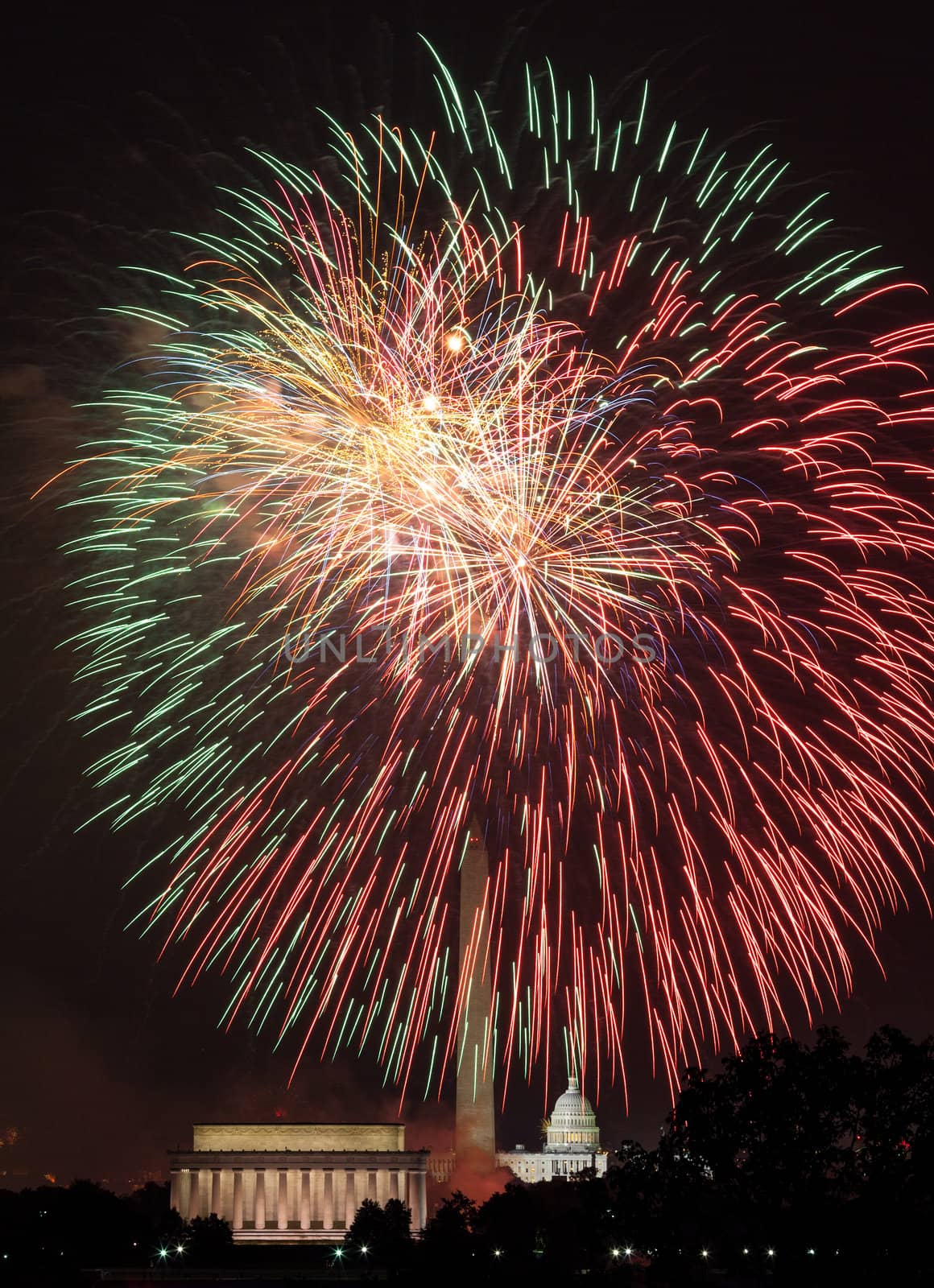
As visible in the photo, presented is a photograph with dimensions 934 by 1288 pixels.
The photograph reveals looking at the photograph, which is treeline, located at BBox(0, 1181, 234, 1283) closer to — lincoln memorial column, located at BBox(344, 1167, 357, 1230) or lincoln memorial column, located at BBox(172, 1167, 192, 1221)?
lincoln memorial column, located at BBox(172, 1167, 192, 1221)

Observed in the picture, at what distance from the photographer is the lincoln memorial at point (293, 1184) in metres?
140

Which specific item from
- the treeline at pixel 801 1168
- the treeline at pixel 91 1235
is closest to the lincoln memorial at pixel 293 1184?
the treeline at pixel 91 1235

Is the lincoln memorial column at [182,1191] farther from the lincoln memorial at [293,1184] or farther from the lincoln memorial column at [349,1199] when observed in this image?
the lincoln memorial column at [349,1199]

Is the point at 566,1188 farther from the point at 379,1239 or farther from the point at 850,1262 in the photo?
the point at 850,1262

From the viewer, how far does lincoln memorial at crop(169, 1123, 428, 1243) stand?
140 m

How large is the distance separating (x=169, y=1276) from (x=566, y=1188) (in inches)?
2212

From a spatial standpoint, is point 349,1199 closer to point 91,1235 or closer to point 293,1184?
point 293,1184

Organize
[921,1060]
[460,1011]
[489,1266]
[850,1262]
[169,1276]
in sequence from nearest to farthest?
[850,1262] → [921,1060] → [489,1266] → [169,1276] → [460,1011]

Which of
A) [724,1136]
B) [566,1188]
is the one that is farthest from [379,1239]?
[724,1136]

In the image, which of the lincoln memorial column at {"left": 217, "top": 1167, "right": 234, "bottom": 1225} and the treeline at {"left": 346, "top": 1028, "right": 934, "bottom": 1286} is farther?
the lincoln memorial column at {"left": 217, "top": 1167, "right": 234, "bottom": 1225}

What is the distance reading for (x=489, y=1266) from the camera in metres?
81.9

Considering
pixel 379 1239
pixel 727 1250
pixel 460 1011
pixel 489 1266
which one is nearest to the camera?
pixel 727 1250

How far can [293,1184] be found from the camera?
141750mm

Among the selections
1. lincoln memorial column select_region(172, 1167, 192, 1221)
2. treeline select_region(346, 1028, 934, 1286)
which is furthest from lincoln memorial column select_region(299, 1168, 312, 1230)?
treeline select_region(346, 1028, 934, 1286)
